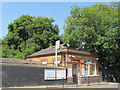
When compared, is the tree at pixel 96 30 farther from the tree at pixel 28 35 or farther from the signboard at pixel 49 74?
the tree at pixel 28 35

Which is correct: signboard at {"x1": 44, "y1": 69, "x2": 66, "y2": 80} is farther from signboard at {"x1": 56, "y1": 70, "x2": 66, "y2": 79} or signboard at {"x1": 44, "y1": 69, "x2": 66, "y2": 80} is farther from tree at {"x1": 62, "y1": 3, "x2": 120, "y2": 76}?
tree at {"x1": 62, "y1": 3, "x2": 120, "y2": 76}

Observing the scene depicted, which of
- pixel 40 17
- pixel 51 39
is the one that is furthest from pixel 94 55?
pixel 40 17

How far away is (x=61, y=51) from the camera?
80.7 ft

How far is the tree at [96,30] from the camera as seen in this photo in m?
27.6

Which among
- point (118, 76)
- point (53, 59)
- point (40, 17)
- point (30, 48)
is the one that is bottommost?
point (118, 76)

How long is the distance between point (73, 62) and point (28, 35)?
19.1 m

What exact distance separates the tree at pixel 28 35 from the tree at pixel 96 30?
9284 mm

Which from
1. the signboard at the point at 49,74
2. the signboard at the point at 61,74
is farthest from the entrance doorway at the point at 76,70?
the signboard at the point at 49,74

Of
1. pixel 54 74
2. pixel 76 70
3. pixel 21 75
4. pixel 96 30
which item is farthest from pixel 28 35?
pixel 21 75

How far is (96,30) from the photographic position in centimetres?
2898

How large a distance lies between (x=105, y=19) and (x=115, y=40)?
140 inches

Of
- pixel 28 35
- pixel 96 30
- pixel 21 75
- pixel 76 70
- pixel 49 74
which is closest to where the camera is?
pixel 21 75

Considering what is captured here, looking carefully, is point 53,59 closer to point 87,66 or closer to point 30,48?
point 87,66

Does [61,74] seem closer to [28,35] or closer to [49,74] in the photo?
[49,74]
